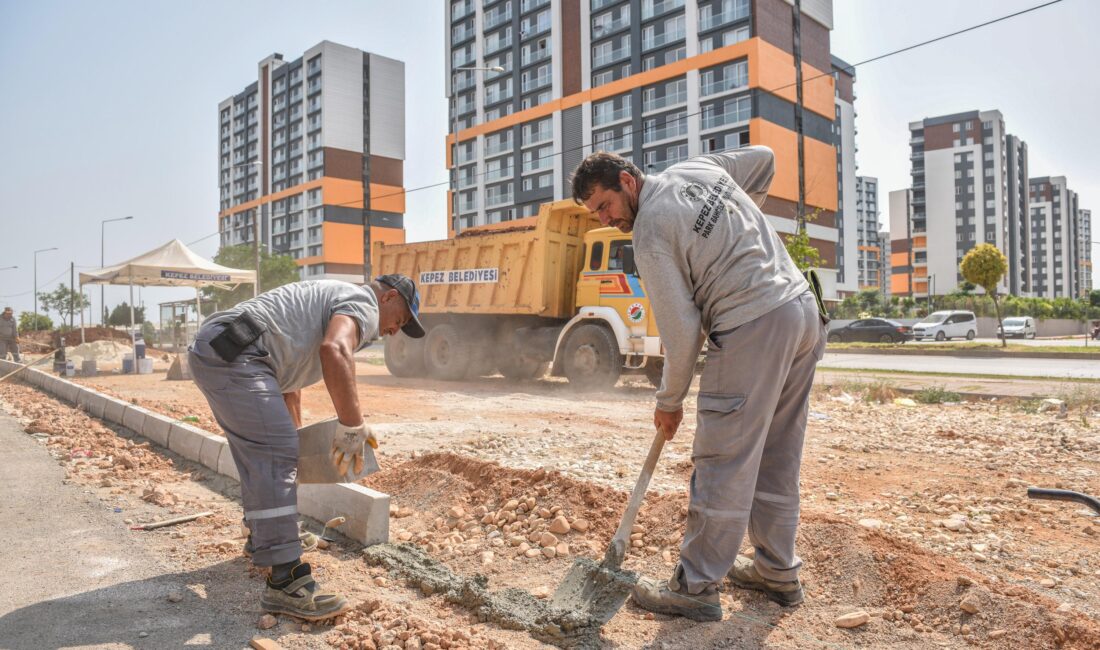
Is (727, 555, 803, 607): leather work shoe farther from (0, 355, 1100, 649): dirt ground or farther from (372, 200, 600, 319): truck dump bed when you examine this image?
(372, 200, 600, 319): truck dump bed

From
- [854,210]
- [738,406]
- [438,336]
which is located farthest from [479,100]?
[738,406]

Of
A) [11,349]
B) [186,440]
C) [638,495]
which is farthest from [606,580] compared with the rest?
[11,349]

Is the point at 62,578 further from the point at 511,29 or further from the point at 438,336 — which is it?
the point at 511,29

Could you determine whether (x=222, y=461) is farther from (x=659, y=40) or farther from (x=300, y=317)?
(x=659, y=40)

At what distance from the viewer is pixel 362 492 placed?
3.79 metres

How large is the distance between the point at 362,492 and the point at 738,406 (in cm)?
215

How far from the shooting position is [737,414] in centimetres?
259

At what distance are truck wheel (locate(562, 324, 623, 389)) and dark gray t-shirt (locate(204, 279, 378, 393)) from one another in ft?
25.1

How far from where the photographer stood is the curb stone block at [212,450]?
535cm

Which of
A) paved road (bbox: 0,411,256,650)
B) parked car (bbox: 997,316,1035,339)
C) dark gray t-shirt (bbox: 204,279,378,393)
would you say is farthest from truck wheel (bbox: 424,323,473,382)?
parked car (bbox: 997,316,1035,339)

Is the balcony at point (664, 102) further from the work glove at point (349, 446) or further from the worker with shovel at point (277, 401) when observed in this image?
the work glove at point (349, 446)

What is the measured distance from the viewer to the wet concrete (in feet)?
8.84

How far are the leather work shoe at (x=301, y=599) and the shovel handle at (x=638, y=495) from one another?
1173 millimetres

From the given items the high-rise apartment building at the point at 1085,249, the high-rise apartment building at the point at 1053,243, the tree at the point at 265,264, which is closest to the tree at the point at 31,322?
the tree at the point at 265,264
